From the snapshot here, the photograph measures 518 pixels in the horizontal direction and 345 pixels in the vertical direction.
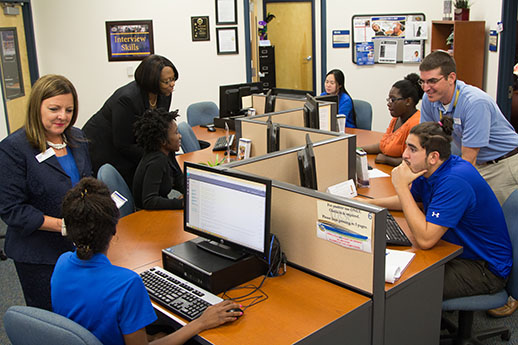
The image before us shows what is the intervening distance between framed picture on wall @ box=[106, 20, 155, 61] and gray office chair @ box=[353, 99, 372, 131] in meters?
2.79

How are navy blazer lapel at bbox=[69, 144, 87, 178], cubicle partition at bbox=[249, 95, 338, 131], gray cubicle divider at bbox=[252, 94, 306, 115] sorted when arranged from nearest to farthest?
navy blazer lapel at bbox=[69, 144, 87, 178]
cubicle partition at bbox=[249, 95, 338, 131]
gray cubicle divider at bbox=[252, 94, 306, 115]

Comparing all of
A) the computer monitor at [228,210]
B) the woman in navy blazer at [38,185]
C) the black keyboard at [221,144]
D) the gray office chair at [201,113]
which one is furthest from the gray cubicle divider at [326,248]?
the gray office chair at [201,113]

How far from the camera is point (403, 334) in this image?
212 centimetres

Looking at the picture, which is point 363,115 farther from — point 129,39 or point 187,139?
point 129,39

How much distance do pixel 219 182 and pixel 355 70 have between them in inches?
217

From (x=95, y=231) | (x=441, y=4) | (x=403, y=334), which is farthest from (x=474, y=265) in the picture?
(x=441, y=4)

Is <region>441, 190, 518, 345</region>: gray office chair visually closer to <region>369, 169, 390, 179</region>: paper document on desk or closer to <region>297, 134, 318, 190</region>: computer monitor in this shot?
<region>297, 134, 318, 190</region>: computer monitor

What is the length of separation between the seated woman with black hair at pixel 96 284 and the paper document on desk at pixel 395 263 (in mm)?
939

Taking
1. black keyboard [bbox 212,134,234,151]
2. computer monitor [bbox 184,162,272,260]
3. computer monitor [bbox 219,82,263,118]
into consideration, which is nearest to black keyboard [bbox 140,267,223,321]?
computer monitor [bbox 184,162,272,260]

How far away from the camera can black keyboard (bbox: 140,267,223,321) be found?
1893mm

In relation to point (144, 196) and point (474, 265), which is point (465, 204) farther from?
point (144, 196)

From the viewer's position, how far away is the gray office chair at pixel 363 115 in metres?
5.09

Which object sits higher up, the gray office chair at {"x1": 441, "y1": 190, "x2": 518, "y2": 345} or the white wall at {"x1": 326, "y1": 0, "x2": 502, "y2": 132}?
the white wall at {"x1": 326, "y1": 0, "x2": 502, "y2": 132}

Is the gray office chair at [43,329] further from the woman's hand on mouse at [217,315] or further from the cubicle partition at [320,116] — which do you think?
the cubicle partition at [320,116]
